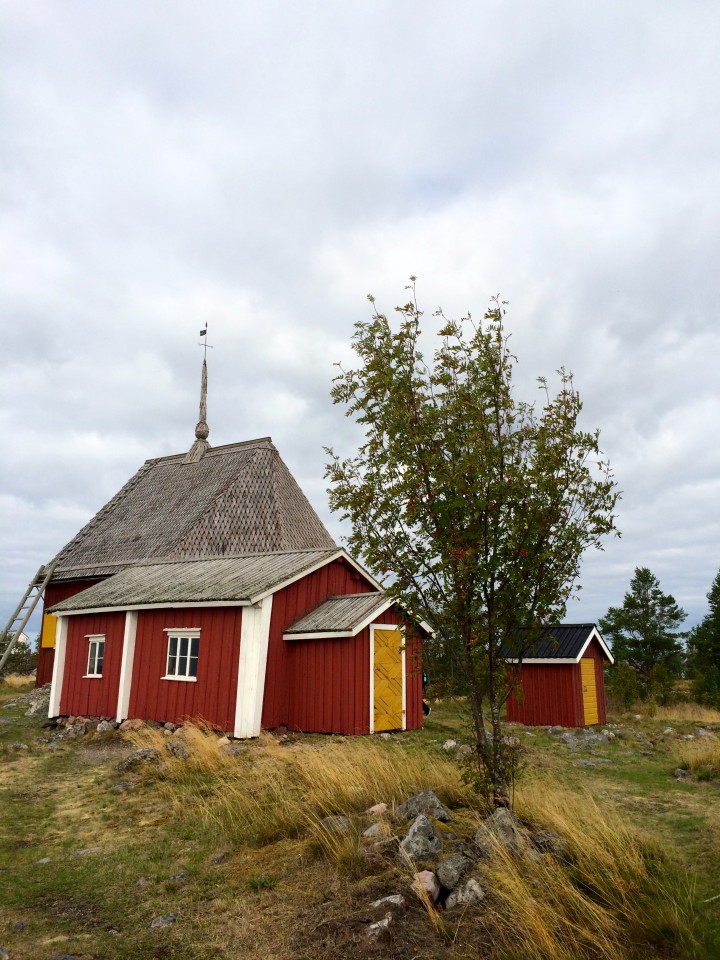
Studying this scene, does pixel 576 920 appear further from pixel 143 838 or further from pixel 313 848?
pixel 143 838

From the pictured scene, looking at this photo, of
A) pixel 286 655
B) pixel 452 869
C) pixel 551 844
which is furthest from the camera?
pixel 286 655

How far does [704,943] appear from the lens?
14.5 ft

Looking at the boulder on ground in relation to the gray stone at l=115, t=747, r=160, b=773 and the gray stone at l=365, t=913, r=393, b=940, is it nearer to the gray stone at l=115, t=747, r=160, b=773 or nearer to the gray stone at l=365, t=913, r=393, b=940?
the gray stone at l=115, t=747, r=160, b=773

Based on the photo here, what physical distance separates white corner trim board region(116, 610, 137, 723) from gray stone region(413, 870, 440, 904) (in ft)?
46.1

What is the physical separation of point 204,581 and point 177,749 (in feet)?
19.5

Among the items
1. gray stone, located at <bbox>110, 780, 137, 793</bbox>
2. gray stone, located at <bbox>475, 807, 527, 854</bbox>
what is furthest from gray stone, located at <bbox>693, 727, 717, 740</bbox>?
gray stone, located at <bbox>110, 780, 137, 793</bbox>

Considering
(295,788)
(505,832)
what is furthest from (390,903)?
(295,788)

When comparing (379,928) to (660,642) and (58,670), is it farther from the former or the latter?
(660,642)

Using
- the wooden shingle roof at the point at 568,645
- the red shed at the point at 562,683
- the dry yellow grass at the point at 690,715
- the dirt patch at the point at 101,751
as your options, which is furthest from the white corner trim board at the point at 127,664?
the dry yellow grass at the point at 690,715

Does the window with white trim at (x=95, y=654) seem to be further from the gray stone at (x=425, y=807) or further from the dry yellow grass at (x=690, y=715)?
the dry yellow grass at (x=690, y=715)

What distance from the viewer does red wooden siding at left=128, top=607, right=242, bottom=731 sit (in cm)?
1545

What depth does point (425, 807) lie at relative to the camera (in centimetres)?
692

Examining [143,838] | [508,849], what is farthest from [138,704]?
Result: [508,849]

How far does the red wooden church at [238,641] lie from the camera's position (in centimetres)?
1544
